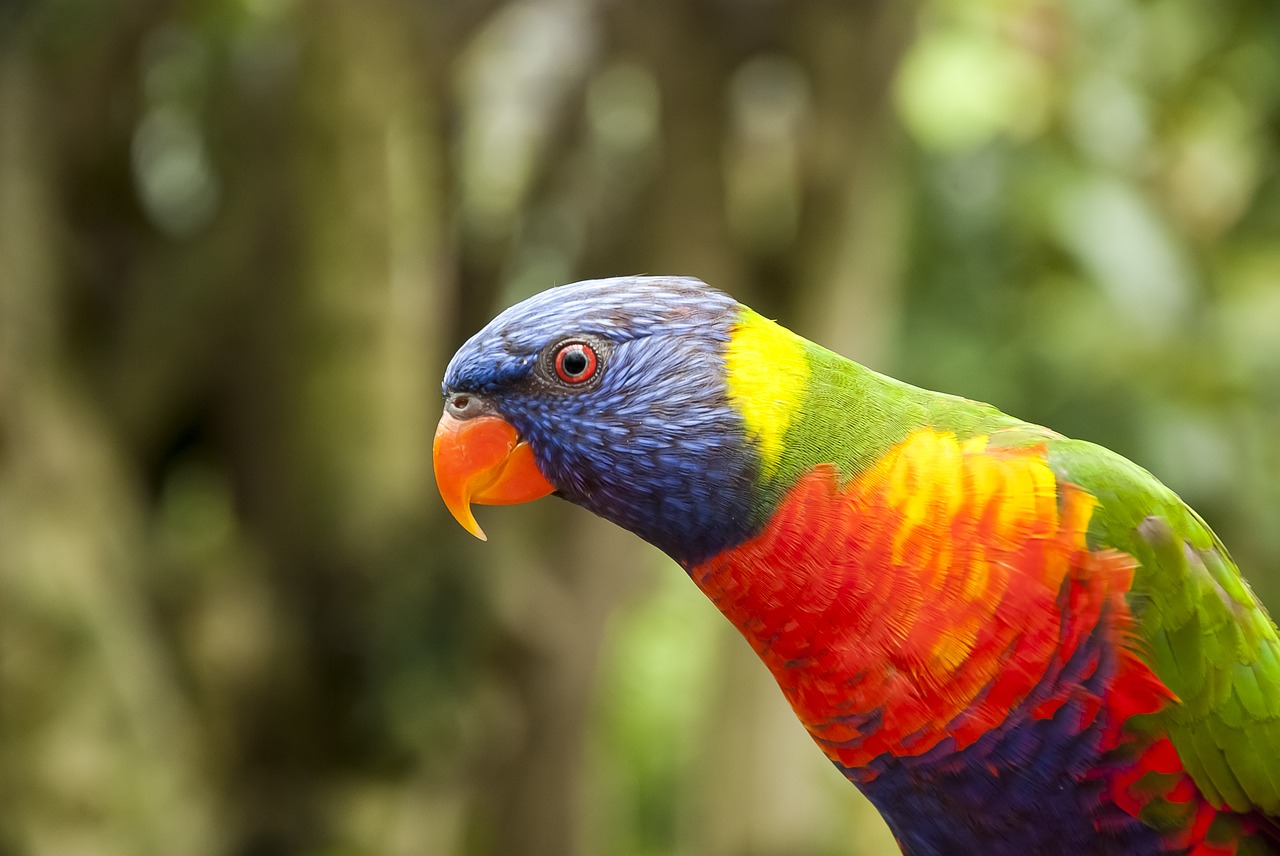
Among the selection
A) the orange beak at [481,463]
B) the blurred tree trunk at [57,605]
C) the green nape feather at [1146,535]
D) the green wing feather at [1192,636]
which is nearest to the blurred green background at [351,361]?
the blurred tree trunk at [57,605]

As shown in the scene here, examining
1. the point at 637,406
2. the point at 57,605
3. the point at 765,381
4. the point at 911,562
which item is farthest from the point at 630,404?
the point at 57,605

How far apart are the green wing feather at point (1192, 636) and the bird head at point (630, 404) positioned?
0.29 meters

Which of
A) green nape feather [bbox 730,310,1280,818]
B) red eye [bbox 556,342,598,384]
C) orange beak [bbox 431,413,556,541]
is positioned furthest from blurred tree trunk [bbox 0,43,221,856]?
green nape feather [bbox 730,310,1280,818]

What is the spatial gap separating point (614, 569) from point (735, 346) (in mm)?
2321

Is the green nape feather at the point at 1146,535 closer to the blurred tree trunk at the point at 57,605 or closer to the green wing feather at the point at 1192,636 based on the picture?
the green wing feather at the point at 1192,636

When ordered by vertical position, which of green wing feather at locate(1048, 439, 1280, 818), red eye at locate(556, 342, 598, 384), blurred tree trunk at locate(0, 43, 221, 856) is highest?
red eye at locate(556, 342, 598, 384)

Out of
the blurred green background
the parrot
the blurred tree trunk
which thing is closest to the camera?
the parrot

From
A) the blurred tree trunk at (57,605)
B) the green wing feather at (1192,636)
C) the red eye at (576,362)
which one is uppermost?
the red eye at (576,362)

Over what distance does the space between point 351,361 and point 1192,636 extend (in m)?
2.04

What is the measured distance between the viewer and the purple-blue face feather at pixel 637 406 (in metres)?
1.00

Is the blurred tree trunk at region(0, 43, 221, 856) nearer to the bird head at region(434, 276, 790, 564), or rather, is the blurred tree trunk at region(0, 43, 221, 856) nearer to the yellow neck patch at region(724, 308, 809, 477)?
the bird head at region(434, 276, 790, 564)

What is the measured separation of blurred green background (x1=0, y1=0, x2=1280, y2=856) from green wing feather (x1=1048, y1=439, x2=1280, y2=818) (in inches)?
68.8

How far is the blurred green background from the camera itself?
7.54 ft

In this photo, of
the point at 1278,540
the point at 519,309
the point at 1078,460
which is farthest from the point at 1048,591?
the point at 1278,540
